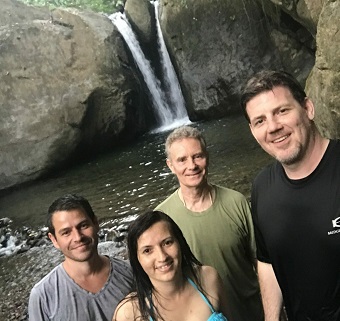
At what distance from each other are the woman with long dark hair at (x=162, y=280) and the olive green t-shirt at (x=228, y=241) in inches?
21.5

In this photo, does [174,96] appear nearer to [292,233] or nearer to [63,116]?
[63,116]

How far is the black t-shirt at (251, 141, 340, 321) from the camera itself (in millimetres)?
2004

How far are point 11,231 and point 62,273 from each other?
668 centimetres

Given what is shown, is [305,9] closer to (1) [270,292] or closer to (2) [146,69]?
(2) [146,69]

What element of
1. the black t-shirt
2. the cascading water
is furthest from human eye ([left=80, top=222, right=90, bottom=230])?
the cascading water

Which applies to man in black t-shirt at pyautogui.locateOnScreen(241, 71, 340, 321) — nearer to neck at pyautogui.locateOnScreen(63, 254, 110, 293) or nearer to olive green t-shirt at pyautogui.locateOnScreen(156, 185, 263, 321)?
olive green t-shirt at pyautogui.locateOnScreen(156, 185, 263, 321)

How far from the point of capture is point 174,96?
1661 cm

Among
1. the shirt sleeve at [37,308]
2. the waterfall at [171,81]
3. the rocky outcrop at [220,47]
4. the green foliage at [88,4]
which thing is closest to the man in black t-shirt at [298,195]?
the shirt sleeve at [37,308]

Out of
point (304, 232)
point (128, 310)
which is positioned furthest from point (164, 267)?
point (304, 232)

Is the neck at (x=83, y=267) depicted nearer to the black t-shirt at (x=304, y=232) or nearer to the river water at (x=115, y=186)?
the black t-shirt at (x=304, y=232)

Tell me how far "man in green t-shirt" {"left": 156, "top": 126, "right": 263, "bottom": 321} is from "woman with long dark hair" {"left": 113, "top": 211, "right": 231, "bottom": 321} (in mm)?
550

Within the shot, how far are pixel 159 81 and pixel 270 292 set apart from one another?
1493 centimetres

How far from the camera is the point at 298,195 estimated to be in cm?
208

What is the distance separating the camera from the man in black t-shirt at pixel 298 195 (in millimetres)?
2008
